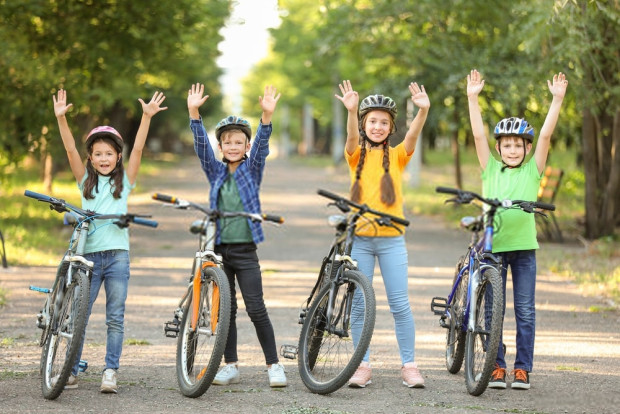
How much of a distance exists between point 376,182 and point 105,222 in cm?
174

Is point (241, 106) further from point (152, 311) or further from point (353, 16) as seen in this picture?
point (152, 311)

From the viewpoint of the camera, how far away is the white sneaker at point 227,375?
7086mm

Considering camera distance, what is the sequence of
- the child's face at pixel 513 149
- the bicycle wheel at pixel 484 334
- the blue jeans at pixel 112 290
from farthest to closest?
the child's face at pixel 513 149 < the blue jeans at pixel 112 290 < the bicycle wheel at pixel 484 334

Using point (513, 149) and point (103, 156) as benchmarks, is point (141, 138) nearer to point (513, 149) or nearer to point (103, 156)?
point (103, 156)

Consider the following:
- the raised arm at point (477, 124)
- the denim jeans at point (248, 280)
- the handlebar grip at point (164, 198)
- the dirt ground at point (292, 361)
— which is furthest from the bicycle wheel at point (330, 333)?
the raised arm at point (477, 124)

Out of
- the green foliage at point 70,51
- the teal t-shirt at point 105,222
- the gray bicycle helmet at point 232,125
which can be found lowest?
the teal t-shirt at point 105,222

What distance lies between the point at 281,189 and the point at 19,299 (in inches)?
878

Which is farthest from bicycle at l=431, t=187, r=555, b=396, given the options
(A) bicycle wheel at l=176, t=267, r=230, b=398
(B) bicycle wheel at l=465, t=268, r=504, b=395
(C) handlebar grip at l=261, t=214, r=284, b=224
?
(A) bicycle wheel at l=176, t=267, r=230, b=398

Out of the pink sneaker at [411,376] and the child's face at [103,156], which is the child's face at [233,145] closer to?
the child's face at [103,156]

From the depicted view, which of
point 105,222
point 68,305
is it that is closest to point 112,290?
point 68,305

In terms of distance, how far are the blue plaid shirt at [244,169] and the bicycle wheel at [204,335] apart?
1.44ft

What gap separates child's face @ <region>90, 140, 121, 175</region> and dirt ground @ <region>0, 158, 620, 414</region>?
1.38 meters

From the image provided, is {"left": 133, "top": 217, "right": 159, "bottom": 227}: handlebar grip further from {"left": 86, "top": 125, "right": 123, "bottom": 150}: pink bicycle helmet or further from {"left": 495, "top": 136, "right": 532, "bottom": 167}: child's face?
{"left": 495, "top": 136, "right": 532, "bottom": 167}: child's face

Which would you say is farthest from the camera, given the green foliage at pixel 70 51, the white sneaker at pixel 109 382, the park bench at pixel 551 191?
the park bench at pixel 551 191
